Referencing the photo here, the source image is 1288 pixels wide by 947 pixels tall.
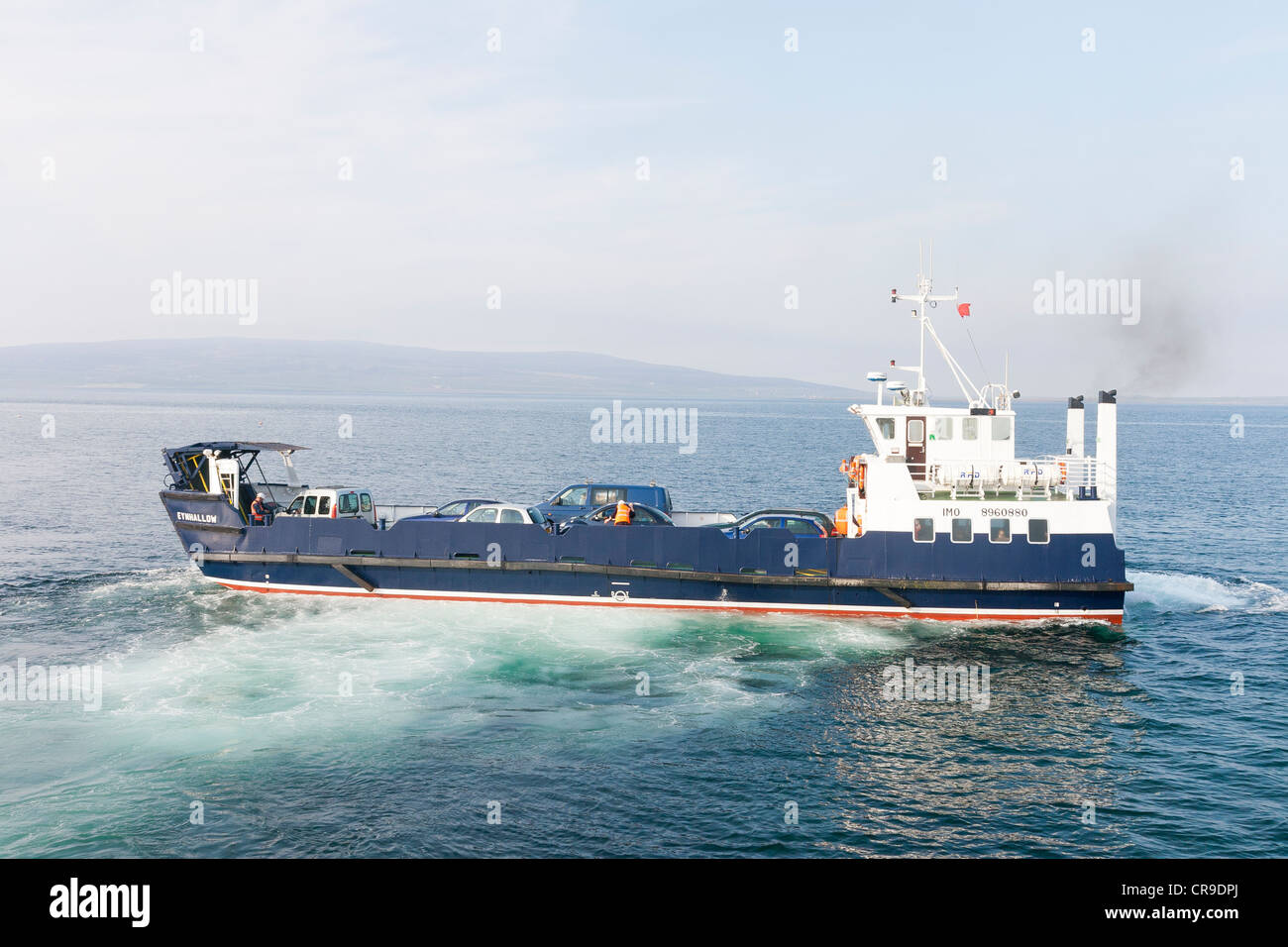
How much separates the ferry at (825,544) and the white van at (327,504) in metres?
0.06

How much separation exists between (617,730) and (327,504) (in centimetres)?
1560

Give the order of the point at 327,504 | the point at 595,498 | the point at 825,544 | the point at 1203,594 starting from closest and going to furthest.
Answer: the point at 825,544
the point at 327,504
the point at 1203,594
the point at 595,498

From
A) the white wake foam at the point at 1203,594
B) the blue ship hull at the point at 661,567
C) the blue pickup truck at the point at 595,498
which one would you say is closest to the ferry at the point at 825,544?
the blue ship hull at the point at 661,567

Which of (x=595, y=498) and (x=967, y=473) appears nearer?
(x=967, y=473)

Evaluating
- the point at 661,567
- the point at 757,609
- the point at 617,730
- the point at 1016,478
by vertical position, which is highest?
the point at 1016,478

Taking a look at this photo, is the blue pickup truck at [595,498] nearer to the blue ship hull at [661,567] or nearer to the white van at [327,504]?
the blue ship hull at [661,567]

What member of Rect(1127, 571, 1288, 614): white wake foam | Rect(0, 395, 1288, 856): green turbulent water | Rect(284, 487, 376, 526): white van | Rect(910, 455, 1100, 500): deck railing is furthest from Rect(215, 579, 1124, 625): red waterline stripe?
Rect(1127, 571, 1288, 614): white wake foam

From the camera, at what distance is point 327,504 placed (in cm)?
2983

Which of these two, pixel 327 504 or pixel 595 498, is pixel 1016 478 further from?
pixel 327 504

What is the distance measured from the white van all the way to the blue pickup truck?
6.15 metres

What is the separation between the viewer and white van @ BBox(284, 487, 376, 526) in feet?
97.5

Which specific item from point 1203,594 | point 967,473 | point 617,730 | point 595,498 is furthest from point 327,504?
point 1203,594

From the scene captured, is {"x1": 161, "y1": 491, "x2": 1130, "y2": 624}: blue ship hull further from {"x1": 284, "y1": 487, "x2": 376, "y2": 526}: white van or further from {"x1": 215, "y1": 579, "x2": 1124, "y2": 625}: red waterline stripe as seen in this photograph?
{"x1": 284, "y1": 487, "x2": 376, "y2": 526}: white van
